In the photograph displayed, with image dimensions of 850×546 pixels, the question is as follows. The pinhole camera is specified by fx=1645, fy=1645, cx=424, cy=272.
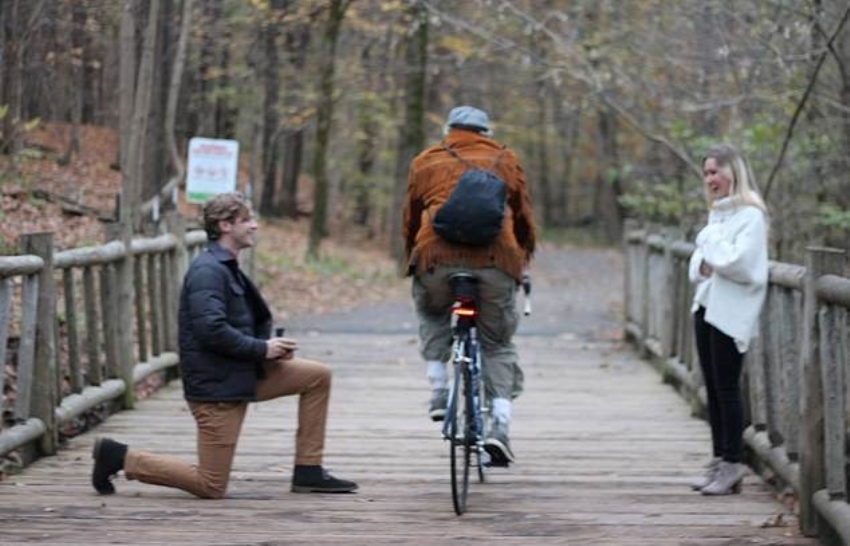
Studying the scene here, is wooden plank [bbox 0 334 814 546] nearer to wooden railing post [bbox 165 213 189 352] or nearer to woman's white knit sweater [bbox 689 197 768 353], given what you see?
wooden railing post [bbox 165 213 189 352]

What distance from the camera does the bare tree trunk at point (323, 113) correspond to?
88.9 feet

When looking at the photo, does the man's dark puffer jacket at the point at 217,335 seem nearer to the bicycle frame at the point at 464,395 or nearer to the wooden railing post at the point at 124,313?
the bicycle frame at the point at 464,395

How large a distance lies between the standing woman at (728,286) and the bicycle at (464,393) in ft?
2.98

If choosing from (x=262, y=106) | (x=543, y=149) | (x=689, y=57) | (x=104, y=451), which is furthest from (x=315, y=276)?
(x=543, y=149)

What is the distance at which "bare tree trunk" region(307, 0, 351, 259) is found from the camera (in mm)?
27109

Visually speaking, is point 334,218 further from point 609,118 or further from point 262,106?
point 262,106

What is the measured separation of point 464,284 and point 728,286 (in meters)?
1.25

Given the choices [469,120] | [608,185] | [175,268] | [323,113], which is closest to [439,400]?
[469,120]

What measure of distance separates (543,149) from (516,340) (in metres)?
41.7

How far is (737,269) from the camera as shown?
773 centimetres

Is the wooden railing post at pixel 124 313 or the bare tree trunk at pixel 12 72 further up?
the bare tree trunk at pixel 12 72

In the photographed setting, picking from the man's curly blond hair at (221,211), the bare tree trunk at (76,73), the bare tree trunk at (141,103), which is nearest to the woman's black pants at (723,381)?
the man's curly blond hair at (221,211)

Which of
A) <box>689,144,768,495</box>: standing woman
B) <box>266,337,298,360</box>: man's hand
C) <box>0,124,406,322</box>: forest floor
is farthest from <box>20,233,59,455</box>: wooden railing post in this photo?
<box>689,144,768,495</box>: standing woman

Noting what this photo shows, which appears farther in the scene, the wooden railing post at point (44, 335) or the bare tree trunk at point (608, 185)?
the bare tree trunk at point (608, 185)
